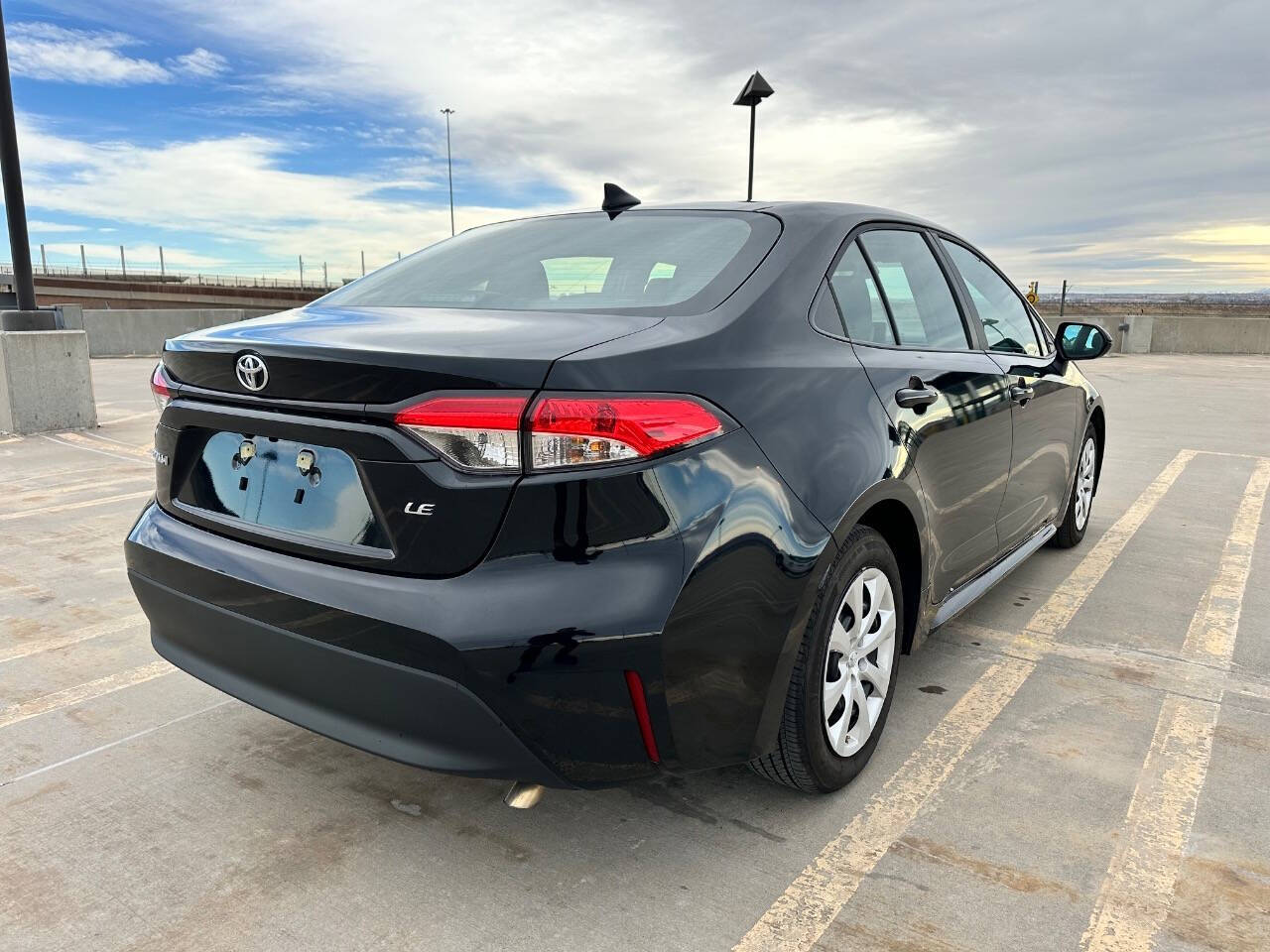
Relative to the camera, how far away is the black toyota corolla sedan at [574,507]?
1.85m

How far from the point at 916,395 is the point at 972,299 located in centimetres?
104

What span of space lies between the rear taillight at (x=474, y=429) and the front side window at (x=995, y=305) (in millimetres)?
2280

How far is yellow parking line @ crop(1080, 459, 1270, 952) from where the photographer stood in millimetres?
2043

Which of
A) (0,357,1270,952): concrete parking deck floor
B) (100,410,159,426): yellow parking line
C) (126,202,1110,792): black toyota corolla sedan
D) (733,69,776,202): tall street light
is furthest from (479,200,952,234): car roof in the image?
(733,69,776,202): tall street light

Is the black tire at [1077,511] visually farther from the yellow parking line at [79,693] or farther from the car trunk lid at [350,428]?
the yellow parking line at [79,693]

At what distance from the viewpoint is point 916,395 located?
273 cm

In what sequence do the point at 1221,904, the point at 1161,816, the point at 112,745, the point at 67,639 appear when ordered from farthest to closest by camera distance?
the point at 67,639, the point at 112,745, the point at 1161,816, the point at 1221,904

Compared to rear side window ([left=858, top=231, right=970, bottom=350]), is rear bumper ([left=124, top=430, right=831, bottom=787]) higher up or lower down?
lower down

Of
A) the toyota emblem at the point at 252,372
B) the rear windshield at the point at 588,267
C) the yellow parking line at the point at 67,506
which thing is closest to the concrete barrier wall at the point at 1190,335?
the yellow parking line at the point at 67,506

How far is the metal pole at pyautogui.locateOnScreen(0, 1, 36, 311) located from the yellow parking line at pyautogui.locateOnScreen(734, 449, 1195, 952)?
8.58 meters

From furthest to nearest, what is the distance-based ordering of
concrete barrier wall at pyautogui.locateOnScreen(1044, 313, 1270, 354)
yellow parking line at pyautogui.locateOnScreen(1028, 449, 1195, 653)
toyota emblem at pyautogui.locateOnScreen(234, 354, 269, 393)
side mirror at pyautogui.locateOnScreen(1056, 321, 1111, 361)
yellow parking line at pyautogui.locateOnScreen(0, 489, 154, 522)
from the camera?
concrete barrier wall at pyautogui.locateOnScreen(1044, 313, 1270, 354)
yellow parking line at pyautogui.locateOnScreen(0, 489, 154, 522)
side mirror at pyautogui.locateOnScreen(1056, 321, 1111, 361)
yellow parking line at pyautogui.locateOnScreen(1028, 449, 1195, 653)
toyota emblem at pyautogui.locateOnScreen(234, 354, 269, 393)

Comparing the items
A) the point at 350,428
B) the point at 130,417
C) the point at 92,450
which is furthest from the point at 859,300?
the point at 130,417

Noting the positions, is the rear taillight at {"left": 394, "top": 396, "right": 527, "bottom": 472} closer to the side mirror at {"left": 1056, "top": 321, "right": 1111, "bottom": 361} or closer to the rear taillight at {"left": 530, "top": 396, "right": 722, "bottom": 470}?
the rear taillight at {"left": 530, "top": 396, "right": 722, "bottom": 470}

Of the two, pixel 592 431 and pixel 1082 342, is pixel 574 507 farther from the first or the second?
pixel 1082 342
